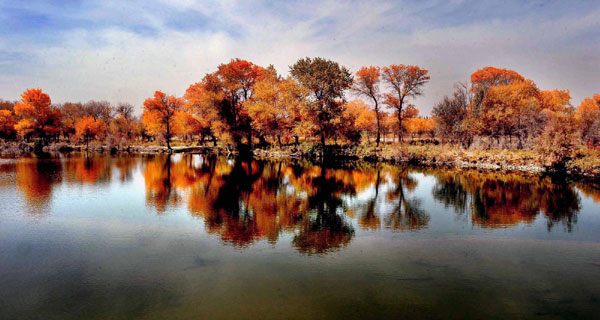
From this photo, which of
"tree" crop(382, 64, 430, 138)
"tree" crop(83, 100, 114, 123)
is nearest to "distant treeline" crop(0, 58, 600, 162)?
"tree" crop(382, 64, 430, 138)

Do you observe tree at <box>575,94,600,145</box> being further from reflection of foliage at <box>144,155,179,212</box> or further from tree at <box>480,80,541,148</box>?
reflection of foliage at <box>144,155,179,212</box>

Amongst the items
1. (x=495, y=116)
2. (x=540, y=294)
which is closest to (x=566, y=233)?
(x=540, y=294)

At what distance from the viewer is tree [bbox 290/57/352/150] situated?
45.2 m

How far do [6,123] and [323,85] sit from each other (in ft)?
244

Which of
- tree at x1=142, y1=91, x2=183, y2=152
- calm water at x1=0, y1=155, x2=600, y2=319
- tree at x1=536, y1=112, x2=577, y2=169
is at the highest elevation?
tree at x1=142, y1=91, x2=183, y2=152

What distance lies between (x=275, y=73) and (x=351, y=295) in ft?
162

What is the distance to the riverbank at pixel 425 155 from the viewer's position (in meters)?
30.9

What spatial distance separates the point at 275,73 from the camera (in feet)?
178

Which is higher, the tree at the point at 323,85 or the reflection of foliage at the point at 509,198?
the tree at the point at 323,85

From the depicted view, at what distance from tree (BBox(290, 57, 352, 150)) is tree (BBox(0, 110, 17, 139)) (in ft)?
226

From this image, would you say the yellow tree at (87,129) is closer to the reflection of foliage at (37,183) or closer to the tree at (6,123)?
the tree at (6,123)

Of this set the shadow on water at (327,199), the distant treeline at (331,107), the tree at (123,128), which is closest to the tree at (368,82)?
the distant treeline at (331,107)

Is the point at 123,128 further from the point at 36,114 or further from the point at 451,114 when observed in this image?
the point at 451,114

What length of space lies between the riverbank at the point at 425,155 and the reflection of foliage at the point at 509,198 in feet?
16.4
